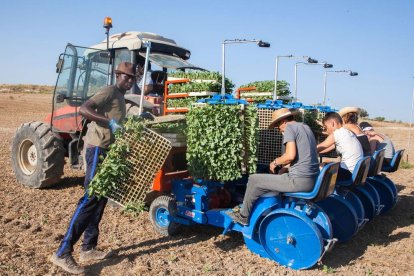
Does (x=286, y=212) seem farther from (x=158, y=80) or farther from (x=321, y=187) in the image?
(x=158, y=80)

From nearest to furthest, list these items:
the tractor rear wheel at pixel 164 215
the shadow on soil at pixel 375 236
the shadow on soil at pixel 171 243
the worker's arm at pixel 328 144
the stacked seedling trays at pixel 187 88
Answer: the shadow on soil at pixel 171 243
the shadow on soil at pixel 375 236
the tractor rear wheel at pixel 164 215
the worker's arm at pixel 328 144
the stacked seedling trays at pixel 187 88

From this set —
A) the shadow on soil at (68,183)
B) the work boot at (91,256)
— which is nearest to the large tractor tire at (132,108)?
the shadow on soil at (68,183)

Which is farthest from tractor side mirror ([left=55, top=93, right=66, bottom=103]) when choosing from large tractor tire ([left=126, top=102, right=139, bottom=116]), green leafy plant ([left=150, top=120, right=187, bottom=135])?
green leafy plant ([left=150, top=120, right=187, bottom=135])

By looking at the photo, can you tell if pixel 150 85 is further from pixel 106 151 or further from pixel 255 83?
pixel 106 151

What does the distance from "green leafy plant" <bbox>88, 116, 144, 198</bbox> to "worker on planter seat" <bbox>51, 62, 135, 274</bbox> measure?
0.11 metres

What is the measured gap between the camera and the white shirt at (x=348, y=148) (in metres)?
5.84

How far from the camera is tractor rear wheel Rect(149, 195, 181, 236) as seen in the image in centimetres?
564

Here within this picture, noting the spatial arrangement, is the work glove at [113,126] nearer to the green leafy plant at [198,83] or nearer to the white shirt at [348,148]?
the green leafy plant at [198,83]

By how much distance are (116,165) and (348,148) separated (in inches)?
125

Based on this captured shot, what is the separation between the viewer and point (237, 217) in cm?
504

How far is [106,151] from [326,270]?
2.71 m

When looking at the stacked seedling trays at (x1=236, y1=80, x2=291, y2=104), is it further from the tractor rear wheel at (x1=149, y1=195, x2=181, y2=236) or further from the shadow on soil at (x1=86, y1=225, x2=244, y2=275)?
the tractor rear wheel at (x1=149, y1=195, x2=181, y2=236)

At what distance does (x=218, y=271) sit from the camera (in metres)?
4.57

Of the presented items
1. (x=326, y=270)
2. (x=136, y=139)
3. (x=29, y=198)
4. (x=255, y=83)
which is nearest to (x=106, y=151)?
(x=136, y=139)
